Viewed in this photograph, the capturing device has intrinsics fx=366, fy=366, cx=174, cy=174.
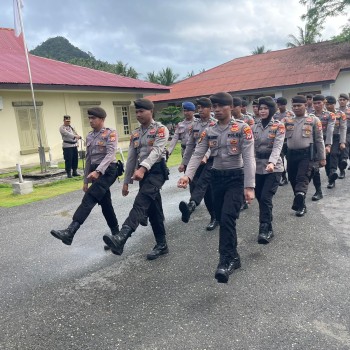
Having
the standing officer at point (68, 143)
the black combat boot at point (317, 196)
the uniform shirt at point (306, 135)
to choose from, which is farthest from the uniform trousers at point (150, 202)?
the standing officer at point (68, 143)

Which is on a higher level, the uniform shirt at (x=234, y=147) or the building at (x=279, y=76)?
the building at (x=279, y=76)

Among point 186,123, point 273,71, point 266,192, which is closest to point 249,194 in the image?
point 266,192

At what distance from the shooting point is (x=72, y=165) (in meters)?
11.0

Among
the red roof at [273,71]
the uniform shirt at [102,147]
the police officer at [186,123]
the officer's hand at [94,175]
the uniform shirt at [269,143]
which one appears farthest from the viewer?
the red roof at [273,71]

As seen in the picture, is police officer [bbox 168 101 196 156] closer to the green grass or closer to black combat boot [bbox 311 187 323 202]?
black combat boot [bbox 311 187 323 202]

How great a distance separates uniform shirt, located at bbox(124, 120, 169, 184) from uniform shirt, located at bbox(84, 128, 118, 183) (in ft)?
0.81

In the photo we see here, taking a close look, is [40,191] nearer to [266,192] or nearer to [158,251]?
[158,251]

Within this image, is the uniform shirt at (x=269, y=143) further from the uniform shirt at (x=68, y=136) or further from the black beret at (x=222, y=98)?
the uniform shirt at (x=68, y=136)

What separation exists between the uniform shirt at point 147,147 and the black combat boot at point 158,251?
88 cm

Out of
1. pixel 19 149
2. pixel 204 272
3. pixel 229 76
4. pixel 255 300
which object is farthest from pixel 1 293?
pixel 229 76

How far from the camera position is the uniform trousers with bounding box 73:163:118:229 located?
427 cm

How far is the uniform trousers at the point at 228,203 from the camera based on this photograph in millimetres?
3588

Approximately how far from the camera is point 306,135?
577 cm

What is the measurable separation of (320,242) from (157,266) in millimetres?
2052
